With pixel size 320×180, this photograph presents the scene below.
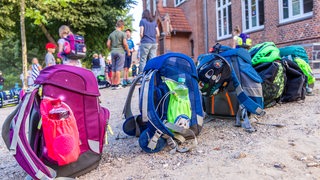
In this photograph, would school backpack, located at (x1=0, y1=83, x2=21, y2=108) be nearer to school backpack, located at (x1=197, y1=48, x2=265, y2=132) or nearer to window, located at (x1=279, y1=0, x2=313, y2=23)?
school backpack, located at (x1=197, y1=48, x2=265, y2=132)

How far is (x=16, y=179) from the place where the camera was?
2.96 m

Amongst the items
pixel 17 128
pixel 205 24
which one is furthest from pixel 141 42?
pixel 205 24

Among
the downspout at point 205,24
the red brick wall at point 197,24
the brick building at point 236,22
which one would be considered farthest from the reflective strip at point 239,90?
the red brick wall at point 197,24

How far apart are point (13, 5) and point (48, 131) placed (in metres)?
18.2

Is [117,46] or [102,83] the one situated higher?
[117,46]

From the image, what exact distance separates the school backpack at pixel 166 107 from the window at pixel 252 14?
516 inches

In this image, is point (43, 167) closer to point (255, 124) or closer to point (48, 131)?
point (48, 131)

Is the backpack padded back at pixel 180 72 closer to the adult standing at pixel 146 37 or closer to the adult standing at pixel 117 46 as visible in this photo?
the adult standing at pixel 146 37

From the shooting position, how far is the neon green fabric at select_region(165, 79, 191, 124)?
126 inches

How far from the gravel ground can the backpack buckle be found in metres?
0.13

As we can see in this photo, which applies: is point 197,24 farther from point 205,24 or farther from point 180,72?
point 180,72

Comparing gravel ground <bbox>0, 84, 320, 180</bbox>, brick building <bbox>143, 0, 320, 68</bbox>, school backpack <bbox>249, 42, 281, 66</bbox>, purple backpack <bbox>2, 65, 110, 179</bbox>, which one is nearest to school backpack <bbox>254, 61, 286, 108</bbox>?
school backpack <bbox>249, 42, 281, 66</bbox>

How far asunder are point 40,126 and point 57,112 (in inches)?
8.4

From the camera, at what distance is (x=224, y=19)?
1903cm
